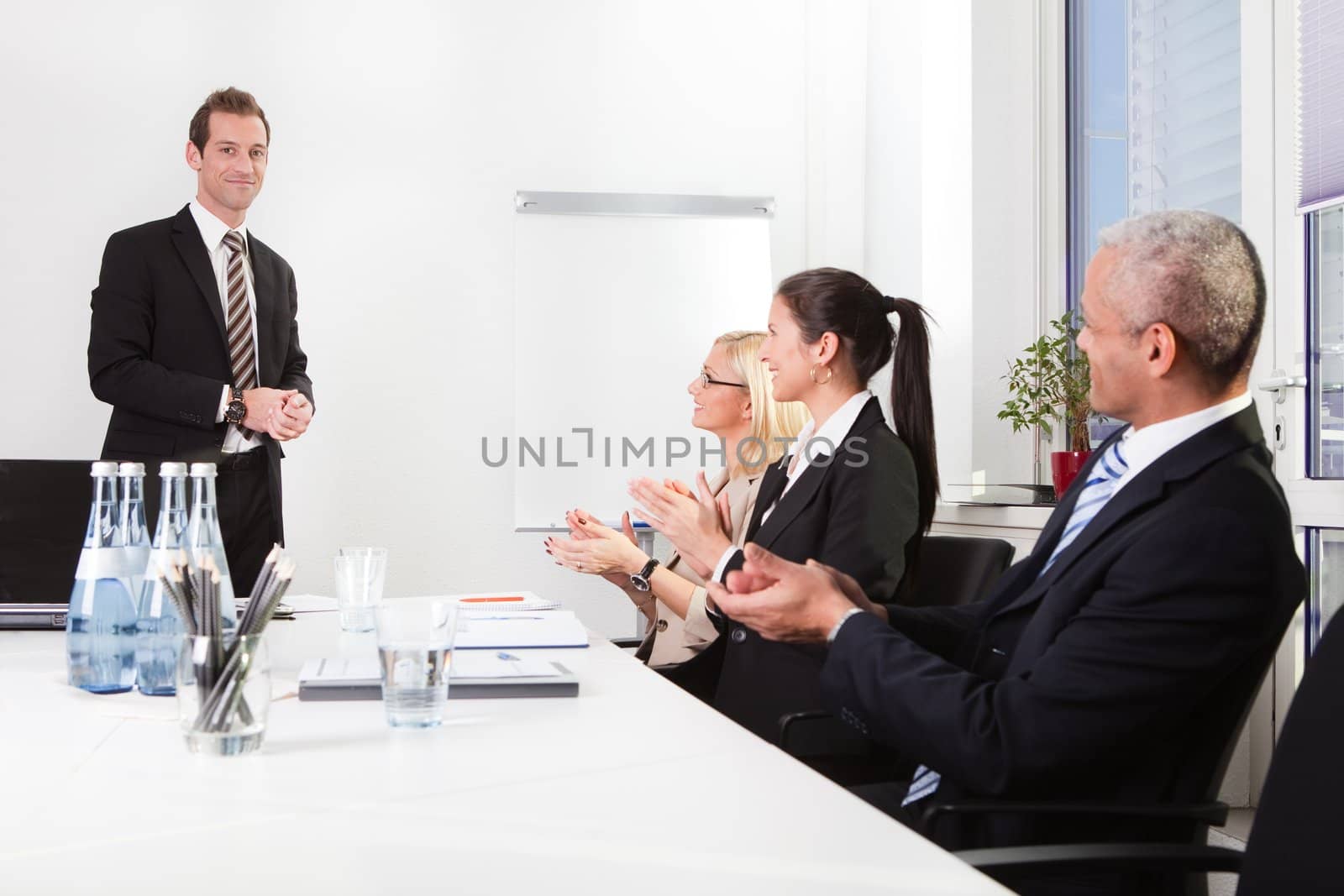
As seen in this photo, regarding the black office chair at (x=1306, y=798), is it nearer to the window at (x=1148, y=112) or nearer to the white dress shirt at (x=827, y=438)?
the white dress shirt at (x=827, y=438)

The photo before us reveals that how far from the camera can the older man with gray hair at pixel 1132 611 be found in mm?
1224

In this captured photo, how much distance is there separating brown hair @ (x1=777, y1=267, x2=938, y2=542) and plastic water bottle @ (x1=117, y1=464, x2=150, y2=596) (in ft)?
4.44

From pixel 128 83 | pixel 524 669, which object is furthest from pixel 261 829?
pixel 128 83

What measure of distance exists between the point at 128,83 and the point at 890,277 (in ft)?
9.39

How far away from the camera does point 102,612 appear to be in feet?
4.65

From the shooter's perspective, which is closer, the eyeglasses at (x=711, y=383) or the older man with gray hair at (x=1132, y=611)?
the older man with gray hair at (x=1132, y=611)

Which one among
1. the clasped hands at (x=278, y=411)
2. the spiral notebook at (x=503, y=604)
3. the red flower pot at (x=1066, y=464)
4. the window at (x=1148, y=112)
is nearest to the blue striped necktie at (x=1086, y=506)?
the spiral notebook at (x=503, y=604)

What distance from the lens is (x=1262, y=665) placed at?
4.09 feet

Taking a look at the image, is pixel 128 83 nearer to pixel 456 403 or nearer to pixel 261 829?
pixel 456 403

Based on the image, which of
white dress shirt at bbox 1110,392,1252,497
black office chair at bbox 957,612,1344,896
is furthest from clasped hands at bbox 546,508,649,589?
black office chair at bbox 957,612,1344,896

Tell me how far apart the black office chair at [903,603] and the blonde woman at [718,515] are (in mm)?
388

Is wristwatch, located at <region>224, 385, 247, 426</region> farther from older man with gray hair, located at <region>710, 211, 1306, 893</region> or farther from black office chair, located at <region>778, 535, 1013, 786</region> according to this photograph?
older man with gray hair, located at <region>710, 211, 1306, 893</region>

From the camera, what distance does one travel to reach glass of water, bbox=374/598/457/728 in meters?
1.18

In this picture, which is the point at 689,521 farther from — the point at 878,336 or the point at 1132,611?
the point at 1132,611
